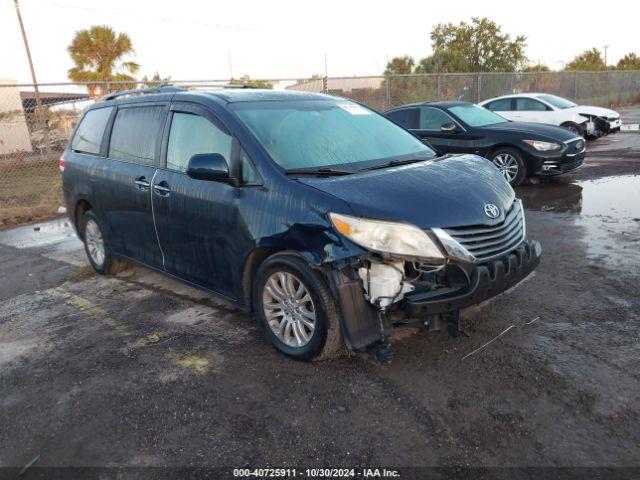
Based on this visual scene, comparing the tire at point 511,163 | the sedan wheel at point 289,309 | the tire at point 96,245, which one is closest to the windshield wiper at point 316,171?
the sedan wheel at point 289,309

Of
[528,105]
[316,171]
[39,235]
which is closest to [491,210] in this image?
[316,171]

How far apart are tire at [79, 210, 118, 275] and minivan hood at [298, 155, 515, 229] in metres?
3.10

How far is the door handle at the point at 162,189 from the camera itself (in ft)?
13.9

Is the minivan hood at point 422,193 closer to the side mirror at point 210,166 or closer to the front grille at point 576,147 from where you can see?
the side mirror at point 210,166

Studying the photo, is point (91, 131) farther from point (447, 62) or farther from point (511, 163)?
point (447, 62)

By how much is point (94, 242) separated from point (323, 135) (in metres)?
3.19

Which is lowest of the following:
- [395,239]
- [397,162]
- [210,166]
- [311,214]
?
[395,239]

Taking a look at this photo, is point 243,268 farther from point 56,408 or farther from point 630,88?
point 630,88

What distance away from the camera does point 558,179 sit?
9.88 m

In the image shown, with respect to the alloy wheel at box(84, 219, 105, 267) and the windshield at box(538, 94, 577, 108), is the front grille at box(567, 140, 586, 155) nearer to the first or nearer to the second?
the windshield at box(538, 94, 577, 108)

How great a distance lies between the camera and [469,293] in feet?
10.3

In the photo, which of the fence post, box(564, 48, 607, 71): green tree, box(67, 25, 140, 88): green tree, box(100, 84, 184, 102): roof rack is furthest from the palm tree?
box(564, 48, 607, 71): green tree

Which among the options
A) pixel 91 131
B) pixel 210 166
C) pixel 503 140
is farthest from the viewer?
pixel 503 140

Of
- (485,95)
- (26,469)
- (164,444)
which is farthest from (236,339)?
(485,95)
